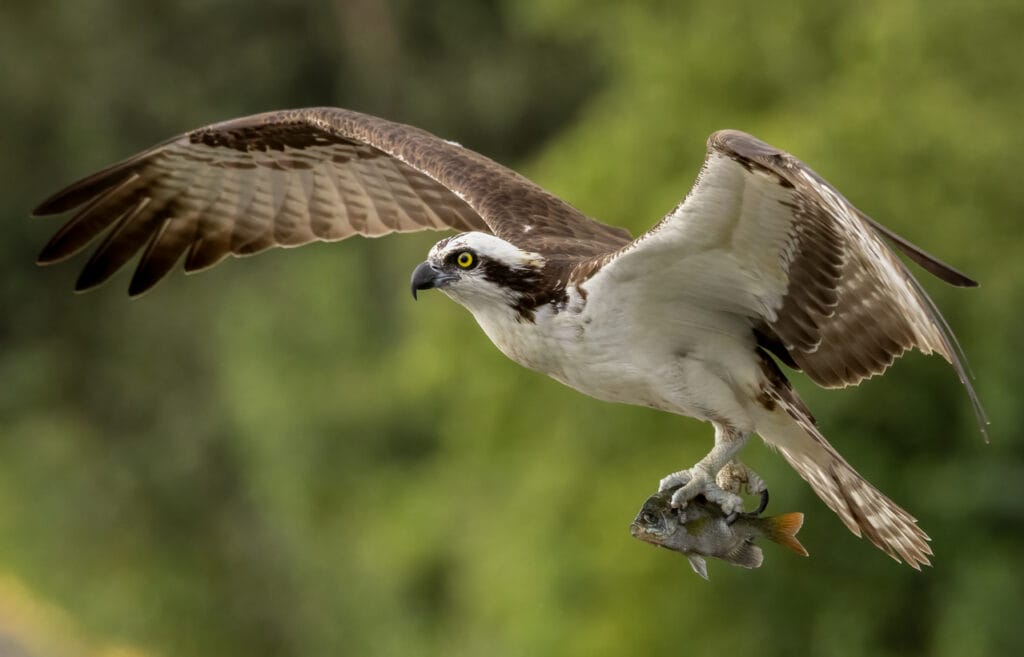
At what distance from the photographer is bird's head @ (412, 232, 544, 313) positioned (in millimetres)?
7305

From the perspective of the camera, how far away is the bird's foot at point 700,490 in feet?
23.8

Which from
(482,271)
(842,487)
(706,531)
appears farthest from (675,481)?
(482,271)

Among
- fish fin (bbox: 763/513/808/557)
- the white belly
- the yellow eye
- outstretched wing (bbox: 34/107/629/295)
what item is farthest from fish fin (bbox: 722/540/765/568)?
outstretched wing (bbox: 34/107/629/295)

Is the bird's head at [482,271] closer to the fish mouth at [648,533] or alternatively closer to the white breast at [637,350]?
the white breast at [637,350]

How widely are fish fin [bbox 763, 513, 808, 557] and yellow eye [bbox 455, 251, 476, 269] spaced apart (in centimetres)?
135

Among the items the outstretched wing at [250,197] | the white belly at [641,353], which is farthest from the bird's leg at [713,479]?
the outstretched wing at [250,197]

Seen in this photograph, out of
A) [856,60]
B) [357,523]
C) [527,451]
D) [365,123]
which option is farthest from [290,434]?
[365,123]

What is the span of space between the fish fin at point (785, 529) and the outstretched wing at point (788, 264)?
0.67m

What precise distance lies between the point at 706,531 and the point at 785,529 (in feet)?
0.93

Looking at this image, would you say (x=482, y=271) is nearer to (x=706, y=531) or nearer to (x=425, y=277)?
(x=425, y=277)

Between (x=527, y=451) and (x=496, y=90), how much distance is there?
1123 cm

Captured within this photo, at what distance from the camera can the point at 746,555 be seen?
726 cm

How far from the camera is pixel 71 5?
106 feet

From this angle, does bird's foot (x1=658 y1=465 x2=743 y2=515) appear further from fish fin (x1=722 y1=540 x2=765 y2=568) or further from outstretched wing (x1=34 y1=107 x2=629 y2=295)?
outstretched wing (x1=34 y1=107 x2=629 y2=295)
